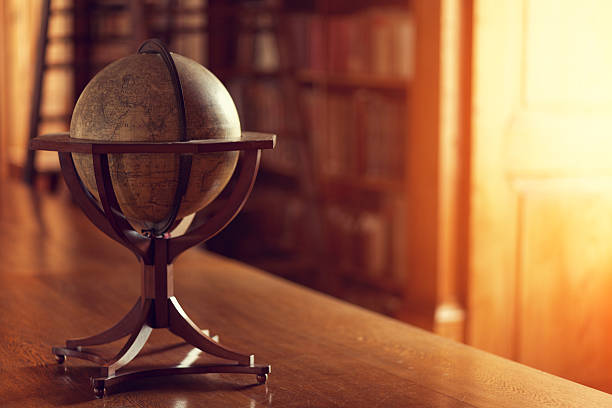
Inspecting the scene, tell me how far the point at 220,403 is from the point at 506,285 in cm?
250

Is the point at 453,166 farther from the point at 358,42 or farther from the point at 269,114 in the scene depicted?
the point at 269,114

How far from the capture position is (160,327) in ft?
4.64

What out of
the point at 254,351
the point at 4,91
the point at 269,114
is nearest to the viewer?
the point at 254,351

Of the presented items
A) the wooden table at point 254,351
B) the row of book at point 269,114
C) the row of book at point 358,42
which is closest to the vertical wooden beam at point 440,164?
the row of book at point 358,42

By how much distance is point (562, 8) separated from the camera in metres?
3.61

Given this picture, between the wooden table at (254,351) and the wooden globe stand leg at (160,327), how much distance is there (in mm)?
19

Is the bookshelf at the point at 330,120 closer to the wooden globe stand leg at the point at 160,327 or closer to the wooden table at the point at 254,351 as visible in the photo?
the wooden table at the point at 254,351

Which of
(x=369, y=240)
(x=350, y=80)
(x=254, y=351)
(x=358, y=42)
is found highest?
(x=358, y=42)

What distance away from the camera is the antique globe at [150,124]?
49.2 inches

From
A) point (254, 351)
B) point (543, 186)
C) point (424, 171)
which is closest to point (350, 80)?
point (424, 171)

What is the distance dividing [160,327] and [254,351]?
0.69 feet

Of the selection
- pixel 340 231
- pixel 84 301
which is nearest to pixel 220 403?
pixel 84 301

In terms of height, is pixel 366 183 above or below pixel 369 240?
above

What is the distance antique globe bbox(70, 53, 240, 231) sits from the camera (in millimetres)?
1249
